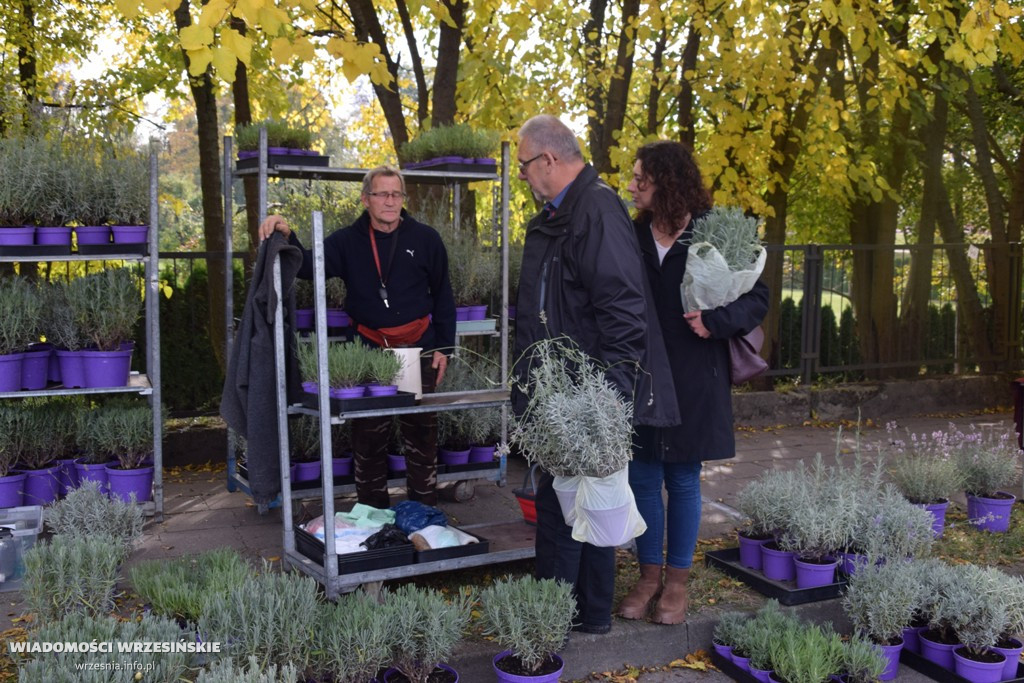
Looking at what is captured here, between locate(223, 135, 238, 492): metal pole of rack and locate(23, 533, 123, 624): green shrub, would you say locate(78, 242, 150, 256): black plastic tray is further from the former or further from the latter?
locate(23, 533, 123, 624): green shrub

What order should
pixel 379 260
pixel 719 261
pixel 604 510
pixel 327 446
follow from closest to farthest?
pixel 604 510
pixel 719 261
pixel 327 446
pixel 379 260

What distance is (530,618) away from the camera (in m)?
3.58

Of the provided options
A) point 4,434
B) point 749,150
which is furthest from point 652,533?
point 749,150

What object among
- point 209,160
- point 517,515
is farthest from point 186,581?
point 209,160

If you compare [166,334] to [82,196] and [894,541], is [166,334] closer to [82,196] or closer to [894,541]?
[82,196]

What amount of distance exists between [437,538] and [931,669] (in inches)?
84.5

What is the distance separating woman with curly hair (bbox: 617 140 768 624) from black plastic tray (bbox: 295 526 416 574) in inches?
38.3

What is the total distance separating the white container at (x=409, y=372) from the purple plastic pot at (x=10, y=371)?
2338mm

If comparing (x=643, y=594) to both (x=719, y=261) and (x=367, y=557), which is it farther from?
(x=719, y=261)

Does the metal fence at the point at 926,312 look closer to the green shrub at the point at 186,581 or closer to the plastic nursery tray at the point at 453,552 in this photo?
the plastic nursery tray at the point at 453,552

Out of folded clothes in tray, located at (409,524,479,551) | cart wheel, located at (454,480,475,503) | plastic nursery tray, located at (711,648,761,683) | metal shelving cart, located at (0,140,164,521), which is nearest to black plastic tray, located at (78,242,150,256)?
metal shelving cart, located at (0,140,164,521)

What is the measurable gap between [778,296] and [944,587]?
259 inches

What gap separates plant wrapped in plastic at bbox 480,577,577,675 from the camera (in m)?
3.57

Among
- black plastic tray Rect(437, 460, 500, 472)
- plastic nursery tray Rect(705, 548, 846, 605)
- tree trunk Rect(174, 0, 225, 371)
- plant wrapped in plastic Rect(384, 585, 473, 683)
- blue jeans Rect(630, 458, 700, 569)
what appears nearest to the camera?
plant wrapped in plastic Rect(384, 585, 473, 683)
